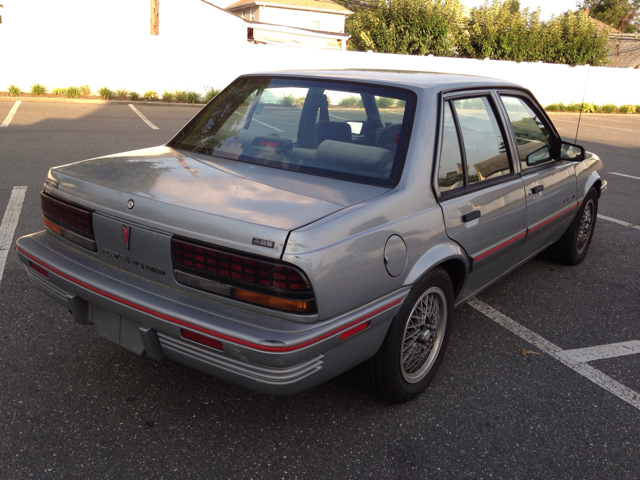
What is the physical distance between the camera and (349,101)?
329 centimetres

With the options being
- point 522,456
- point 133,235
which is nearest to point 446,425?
point 522,456

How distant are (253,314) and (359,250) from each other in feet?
1.67

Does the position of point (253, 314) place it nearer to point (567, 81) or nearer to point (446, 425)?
point (446, 425)

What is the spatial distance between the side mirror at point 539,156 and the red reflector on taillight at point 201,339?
257 centimetres

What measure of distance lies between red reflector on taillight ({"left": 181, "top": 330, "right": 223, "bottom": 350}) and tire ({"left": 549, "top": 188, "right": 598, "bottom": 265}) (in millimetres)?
3653

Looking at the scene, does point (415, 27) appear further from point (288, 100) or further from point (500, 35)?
point (288, 100)

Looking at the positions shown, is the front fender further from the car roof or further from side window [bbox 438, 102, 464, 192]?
side window [bbox 438, 102, 464, 192]

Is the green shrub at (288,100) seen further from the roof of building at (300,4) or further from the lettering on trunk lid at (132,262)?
the roof of building at (300,4)

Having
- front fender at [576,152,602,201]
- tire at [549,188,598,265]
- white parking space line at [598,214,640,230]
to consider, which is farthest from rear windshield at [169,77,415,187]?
white parking space line at [598,214,640,230]

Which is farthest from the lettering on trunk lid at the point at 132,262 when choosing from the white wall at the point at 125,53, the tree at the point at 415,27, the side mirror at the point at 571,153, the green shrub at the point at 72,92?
the tree at the point at 415,27

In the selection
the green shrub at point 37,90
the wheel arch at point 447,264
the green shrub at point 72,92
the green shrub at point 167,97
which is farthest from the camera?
the green shrub at point 167,97

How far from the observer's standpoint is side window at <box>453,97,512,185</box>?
3230 millimetres

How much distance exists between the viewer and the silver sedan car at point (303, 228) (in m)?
2.25

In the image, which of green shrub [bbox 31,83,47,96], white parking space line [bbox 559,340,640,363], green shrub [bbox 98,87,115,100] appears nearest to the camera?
white parking space line [bbox 559,340,640,363]
